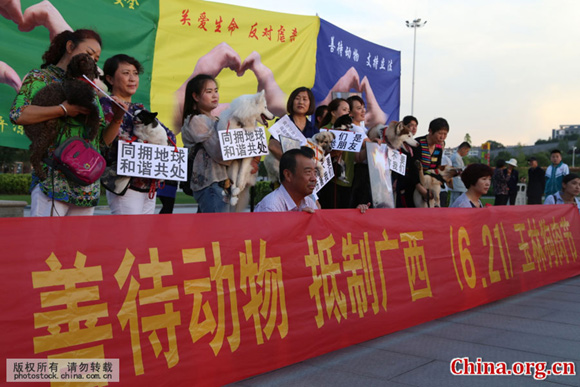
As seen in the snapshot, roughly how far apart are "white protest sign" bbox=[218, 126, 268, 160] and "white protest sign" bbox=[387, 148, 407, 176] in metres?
1.69

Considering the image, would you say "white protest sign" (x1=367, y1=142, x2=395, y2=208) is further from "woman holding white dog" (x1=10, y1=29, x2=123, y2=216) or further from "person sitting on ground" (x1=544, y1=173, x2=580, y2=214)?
"person sitting on ground" (x1=544, y1=173, x2=580, y2=214)

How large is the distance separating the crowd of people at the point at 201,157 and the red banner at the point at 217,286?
0.42 m

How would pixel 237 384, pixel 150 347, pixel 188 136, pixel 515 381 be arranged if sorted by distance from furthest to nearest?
pixel 188 136 → pixel 515 381 → pixel 237 384 → pixel 150 347

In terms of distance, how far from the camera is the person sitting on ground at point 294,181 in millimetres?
4227

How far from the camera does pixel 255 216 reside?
350 cm

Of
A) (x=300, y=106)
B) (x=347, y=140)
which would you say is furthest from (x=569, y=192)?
(x=300, y=106)

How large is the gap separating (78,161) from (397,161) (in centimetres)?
382

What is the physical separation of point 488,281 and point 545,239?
5.69ft

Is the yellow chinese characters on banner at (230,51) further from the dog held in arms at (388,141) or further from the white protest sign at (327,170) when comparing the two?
the white protest sign at (327,170)

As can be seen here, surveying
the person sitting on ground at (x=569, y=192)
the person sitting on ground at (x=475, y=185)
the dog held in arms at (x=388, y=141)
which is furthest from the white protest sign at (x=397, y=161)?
the person sitting on ground at (x=569, y=192)

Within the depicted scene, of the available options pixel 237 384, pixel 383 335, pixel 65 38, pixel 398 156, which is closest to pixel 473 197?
pixel 398 156

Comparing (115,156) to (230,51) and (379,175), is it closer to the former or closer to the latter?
(379,175)

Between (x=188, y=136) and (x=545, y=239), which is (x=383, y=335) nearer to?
(x=188, y=136)

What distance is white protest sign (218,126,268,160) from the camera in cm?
485
